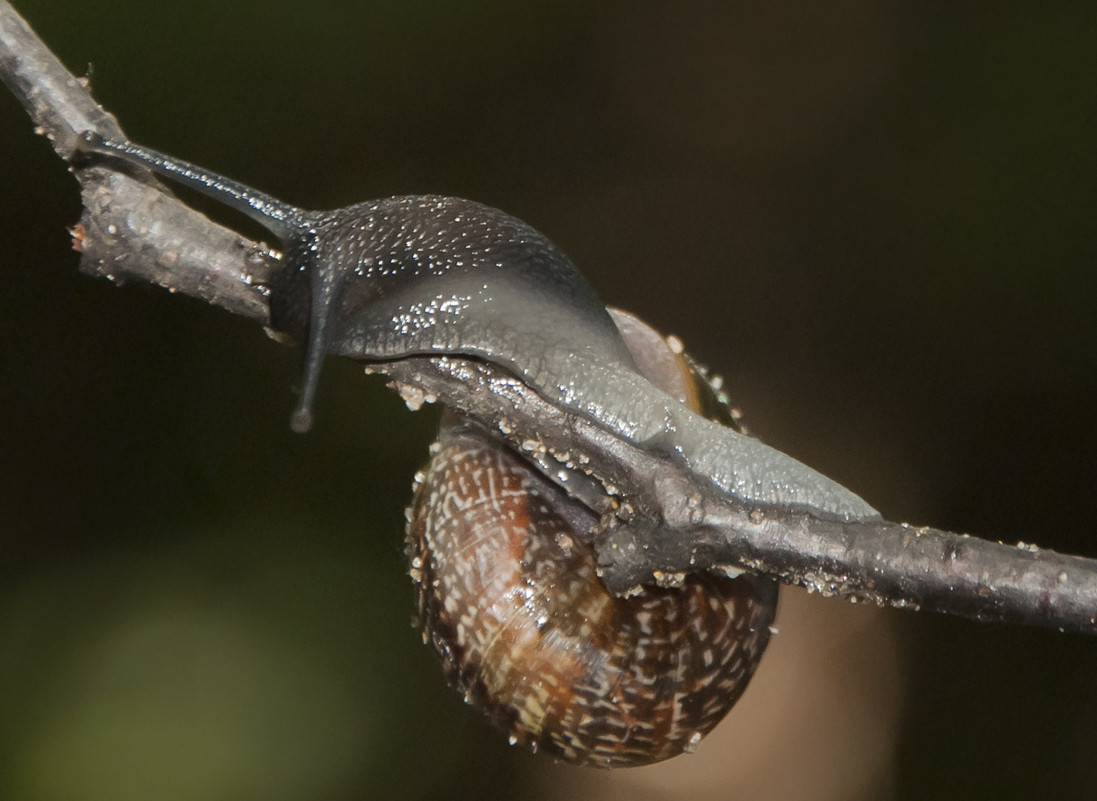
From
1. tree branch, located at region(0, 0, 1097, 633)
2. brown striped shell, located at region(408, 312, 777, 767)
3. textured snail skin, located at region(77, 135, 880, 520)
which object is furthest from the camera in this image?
brown striped shell, located at region(408, 312, 777, 767)

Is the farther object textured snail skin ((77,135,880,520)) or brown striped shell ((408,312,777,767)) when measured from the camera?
brown striped shell ((408,312,777,767))

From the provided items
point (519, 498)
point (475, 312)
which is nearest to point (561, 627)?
point (519, 498)

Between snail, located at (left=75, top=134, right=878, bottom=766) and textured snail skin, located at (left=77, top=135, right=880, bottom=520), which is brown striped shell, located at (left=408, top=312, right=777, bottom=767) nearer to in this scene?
snail, located at (left=75, top=134, right=878, bottom=766)

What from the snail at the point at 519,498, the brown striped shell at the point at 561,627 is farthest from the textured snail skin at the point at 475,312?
the brown striped shell at the point at 561,627

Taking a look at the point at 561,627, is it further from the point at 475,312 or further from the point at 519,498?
the point at 475,312

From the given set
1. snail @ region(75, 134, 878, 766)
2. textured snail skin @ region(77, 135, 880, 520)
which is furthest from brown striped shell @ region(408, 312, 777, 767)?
textured snail skin @ region(77, 135, 880, 520)

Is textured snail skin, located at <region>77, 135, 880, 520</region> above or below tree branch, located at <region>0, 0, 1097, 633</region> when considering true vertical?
above

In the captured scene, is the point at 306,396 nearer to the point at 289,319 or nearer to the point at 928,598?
the point at 289,319

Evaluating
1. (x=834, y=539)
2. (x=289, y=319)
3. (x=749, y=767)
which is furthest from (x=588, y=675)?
(x=749, y=767)
